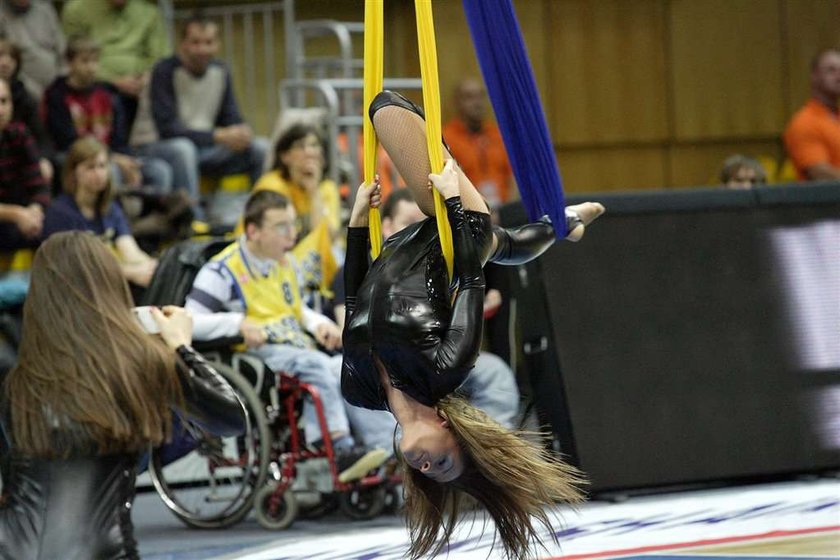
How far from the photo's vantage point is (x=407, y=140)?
12.6 ft

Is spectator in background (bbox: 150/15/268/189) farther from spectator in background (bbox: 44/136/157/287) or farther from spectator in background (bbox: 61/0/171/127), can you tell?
spectator in background (bbox: 44/136/157/287)

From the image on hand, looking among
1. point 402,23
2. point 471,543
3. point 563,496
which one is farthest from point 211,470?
point 402,23

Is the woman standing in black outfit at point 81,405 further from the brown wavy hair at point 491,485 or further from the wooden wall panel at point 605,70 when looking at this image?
the wooden wall panel at point 605,70

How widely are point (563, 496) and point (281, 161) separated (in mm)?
3488

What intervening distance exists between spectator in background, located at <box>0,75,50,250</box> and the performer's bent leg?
323cm

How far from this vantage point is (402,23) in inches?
406

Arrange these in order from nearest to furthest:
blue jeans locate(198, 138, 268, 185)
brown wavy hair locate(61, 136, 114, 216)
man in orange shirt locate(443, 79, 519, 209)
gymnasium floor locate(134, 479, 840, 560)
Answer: gymnasium floor locate(134, 479, 840, 560), brown wavy hair locate(61, 136, 114, 216), blue jeans locate(198, 138, 268, 185), man in orange shirt locate(443, 79, 519, 209)

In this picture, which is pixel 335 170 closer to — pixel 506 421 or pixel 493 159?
pixel 493 159

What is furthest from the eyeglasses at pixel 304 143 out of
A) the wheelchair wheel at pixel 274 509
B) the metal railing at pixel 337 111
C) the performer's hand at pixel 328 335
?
the wheelchair wheel at pixel 274 509

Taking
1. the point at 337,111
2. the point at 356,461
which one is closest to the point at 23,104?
the point at 337,111

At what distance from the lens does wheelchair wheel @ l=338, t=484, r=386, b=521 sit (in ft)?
18.8

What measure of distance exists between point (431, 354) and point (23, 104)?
4445 mm

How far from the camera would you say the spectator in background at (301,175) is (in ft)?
21.8

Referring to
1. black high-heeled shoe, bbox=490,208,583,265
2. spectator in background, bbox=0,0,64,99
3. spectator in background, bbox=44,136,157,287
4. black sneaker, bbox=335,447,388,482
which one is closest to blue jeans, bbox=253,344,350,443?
black sneaker, bbox=335,447,388,482
